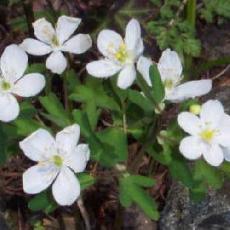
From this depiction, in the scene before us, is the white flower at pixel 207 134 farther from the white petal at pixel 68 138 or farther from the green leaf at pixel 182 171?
the white petal at pixel 68 138

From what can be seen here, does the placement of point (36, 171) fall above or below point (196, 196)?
above

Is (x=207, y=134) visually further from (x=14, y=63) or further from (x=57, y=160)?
(x=14, y=63)

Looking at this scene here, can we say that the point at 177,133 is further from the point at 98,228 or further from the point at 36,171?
the point at 98,228

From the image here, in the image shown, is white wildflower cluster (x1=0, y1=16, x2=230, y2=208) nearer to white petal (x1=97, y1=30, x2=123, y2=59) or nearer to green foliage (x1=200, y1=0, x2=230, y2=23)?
white petal (x1=97, y1=30, x2=123, y2=59)

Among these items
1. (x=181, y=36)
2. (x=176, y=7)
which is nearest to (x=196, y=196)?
(x=181, y=36)

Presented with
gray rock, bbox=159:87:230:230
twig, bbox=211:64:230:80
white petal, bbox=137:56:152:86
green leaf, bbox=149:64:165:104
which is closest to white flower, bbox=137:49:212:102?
white petal, bbox=137:56:152:86

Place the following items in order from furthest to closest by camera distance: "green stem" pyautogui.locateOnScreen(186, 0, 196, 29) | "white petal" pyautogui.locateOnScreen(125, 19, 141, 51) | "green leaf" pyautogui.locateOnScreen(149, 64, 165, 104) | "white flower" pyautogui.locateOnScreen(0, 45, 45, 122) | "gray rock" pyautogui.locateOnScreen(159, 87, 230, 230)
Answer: "green stem" pyautogui.locateOnScreen(186, 0, 196, 29) → "gray rock" pyautogui.locateOnScreen(159, 87, 230, 230) → "white petal" pyautogui.locateOnScreen(125, 19, 141, 51) → "white flower" pyautogui.locateOnScreen(0, 45, 45, 122) → "green leaf" pyautogui.locateOnScreen(149, 64, 165, 104)

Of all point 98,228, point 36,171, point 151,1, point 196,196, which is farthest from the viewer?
point 151,1

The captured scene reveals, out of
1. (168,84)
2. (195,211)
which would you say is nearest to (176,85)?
(168,84)
